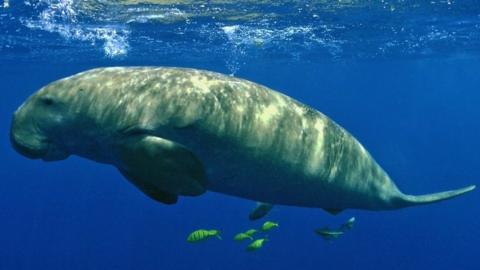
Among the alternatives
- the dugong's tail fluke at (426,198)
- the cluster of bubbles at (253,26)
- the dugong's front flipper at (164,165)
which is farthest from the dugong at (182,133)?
the cluster of bubbles at (253,26)

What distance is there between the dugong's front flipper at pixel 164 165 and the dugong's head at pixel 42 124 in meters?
0.72

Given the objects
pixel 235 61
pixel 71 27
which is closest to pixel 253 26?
pixel 71 27

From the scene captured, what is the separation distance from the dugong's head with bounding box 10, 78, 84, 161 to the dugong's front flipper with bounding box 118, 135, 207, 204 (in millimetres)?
715

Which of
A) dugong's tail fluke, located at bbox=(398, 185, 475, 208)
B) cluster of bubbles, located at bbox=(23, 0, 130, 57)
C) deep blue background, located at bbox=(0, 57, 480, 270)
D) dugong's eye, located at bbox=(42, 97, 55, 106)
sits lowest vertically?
deep blue background, located at bbox=(0, 57, 480, 270)

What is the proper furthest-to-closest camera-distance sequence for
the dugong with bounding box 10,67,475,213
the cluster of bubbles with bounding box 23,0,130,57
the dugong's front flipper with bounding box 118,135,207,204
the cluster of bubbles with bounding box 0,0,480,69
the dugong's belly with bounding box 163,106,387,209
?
the cluster of bubbles with bounding box 0,0,480,69 → the cluster of bubbles with bounding box 23,0,130,57 → the dugong's belly with bounding box 163,106,387,209 → the dugong with bounding box 10,67,475,213 → the dugong's front flipper with bounding box 118,135,207,204

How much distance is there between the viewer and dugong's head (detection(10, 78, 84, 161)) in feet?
13.9

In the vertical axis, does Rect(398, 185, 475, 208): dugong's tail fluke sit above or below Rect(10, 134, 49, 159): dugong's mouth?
below

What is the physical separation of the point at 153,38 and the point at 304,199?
21790 millimetres

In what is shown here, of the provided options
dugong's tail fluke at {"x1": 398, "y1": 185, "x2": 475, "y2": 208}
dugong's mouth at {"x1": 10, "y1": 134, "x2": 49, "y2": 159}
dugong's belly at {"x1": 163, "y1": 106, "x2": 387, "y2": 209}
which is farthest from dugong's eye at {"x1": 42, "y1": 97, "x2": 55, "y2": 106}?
dugong's tail fluke at {"x1": 398, "y1": 185, "x2": 475, "y2": 208}

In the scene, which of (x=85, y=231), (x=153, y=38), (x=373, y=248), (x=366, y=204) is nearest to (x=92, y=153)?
(x=366, y=204)

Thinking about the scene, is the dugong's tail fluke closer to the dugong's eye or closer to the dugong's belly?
the dugong's belly

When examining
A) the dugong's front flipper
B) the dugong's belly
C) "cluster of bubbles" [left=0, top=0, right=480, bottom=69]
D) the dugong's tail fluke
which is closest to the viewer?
the dugong's front flipper

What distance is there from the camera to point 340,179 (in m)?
5.27

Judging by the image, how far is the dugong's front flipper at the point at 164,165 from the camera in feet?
12.4
